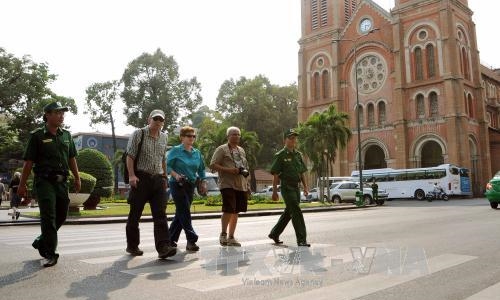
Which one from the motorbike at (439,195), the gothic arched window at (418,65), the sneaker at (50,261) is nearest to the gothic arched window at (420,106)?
the gothic arched window at (418,65)

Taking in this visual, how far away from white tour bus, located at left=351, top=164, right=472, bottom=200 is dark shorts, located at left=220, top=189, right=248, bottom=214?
104 ft

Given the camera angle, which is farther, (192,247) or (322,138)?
(322,138)

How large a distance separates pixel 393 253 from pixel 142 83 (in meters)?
47.1

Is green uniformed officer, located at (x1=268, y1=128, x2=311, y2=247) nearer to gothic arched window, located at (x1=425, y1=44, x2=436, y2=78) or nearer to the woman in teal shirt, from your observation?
the woman in teal shirt

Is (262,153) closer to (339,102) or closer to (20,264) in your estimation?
(339,102)

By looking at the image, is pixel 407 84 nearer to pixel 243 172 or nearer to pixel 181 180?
pixel 243 172

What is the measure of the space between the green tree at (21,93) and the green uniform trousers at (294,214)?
38.0 metres

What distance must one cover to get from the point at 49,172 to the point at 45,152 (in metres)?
0.26

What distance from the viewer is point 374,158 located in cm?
4806

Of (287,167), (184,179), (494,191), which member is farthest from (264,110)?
(184,179)

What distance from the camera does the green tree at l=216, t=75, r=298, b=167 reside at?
54.5 meters

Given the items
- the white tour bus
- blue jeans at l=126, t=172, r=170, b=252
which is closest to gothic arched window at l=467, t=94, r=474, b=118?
the white tour bus

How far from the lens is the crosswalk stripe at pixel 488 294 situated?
3678mm

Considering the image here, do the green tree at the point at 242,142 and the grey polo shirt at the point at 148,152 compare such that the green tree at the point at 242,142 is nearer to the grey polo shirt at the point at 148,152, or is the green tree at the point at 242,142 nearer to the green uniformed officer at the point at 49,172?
the grey polo shirt at the point at 148,152
